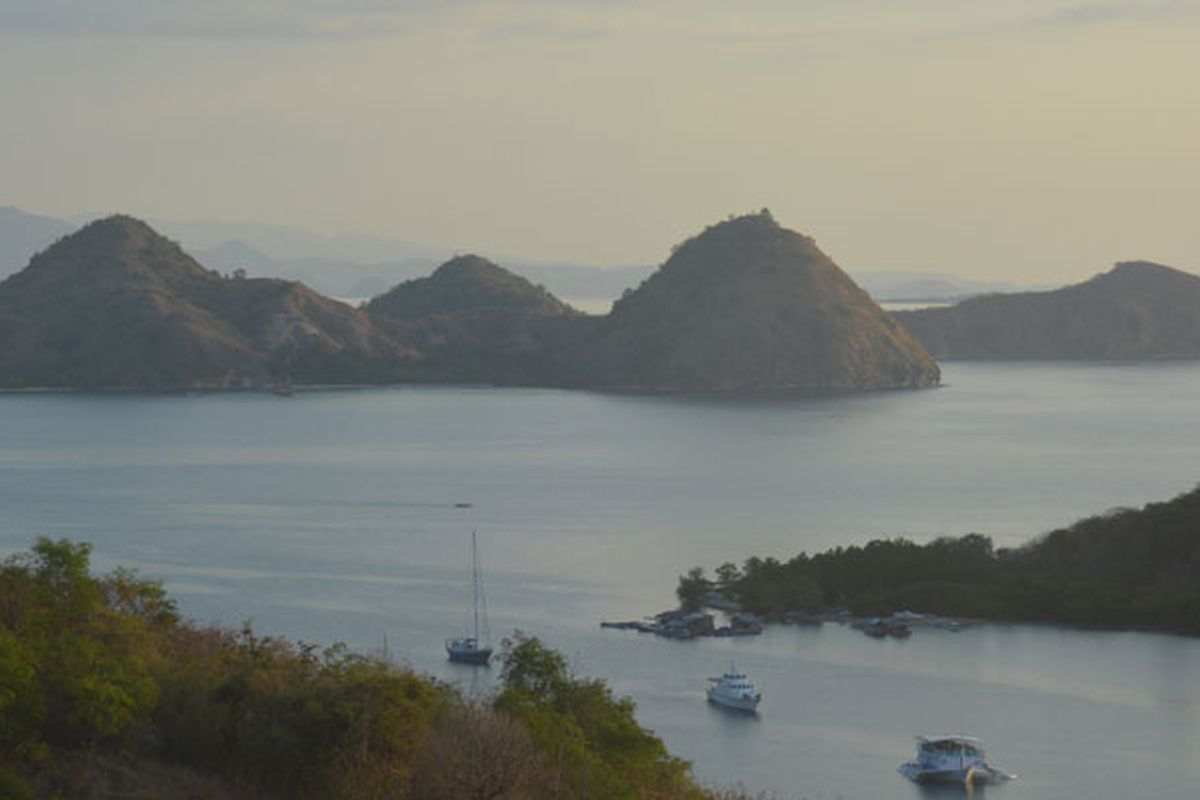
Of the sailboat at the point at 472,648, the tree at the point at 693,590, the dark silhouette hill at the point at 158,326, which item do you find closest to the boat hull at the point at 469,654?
the sailboat at the point at 472,648

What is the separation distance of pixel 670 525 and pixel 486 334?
112m

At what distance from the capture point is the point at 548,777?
1694 centimetres

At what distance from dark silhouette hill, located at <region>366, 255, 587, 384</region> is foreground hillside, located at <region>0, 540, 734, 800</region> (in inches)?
5653

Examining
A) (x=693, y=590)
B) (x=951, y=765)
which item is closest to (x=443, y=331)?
(x=693, y=590)

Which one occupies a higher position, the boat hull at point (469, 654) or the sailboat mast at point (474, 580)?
the sailboat mast at point (474, 580)

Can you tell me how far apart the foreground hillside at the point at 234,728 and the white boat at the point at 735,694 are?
56.1 feet

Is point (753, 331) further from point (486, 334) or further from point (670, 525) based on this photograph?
point (670, 525)

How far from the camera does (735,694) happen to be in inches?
1441

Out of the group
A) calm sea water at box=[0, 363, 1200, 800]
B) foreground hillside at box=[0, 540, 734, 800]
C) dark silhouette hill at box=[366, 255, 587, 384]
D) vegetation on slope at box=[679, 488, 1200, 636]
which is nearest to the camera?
foreground hillside at box=[0, 540, 734, 800]

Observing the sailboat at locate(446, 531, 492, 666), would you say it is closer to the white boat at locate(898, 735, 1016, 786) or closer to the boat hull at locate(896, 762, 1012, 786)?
the white boat at locate(898, 735, 1016, 786)

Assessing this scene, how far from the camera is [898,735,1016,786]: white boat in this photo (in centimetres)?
3094

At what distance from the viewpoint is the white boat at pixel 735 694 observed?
120 feet

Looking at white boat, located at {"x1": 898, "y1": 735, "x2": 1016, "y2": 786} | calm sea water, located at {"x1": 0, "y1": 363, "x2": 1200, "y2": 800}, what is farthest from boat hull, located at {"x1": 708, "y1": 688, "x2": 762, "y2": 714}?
white boat, located at {"x1": 898, "y1": 735, "x2": 1016, "y2": 786}

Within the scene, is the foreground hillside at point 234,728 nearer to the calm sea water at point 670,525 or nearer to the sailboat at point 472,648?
the calm sea water at point 670,525
